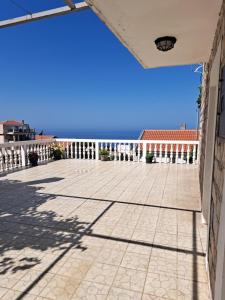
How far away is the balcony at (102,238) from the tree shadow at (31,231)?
10mm

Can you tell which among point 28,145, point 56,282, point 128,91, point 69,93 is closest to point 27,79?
point 69,93

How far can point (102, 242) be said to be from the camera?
2.50 meters

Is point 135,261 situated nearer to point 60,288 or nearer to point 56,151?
point 60,288

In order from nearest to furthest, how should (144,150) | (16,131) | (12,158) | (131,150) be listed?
(12,158) < (144,150) < (131,150) < (16,131)

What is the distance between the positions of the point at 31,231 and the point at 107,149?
5830 millimetres

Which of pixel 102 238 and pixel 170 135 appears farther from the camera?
pixel 170 135

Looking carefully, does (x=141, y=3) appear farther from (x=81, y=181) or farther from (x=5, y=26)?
(x=81, y=181)

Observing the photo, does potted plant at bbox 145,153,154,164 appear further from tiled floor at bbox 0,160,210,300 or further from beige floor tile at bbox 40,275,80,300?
beige floor tile at bbox 40,275,80,300

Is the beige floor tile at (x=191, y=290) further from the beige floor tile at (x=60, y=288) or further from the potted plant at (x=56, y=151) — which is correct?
the potted plant at (x=56, y=151)

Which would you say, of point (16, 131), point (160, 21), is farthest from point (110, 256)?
point (16, 131)

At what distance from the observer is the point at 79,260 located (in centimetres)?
216

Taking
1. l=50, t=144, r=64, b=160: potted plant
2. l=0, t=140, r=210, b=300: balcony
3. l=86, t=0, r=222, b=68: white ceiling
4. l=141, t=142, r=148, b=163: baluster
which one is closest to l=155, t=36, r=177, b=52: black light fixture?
l=86, t=0, r=222, b=68: white ceiling

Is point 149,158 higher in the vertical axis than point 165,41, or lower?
lower

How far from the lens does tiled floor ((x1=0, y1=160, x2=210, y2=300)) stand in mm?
1797
